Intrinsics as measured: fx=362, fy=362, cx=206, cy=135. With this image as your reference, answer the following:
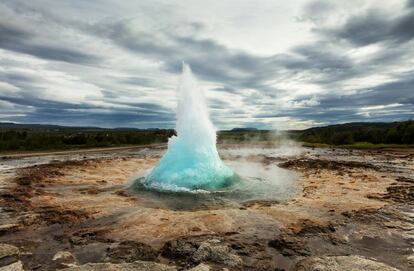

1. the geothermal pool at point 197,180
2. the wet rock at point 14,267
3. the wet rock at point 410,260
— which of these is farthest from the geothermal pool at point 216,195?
the wet rock at point 410,260

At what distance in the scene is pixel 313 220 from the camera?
1016 cm

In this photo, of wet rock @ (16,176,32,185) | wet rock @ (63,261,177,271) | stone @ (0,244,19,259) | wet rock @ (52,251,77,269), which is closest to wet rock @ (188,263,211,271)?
wet rock @ (63,261,177,271)

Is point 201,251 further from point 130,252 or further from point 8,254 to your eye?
point 8,254

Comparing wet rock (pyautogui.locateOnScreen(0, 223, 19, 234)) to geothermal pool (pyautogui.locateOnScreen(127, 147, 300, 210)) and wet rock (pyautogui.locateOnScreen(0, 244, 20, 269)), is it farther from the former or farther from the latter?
geothermal pool (pyautogui.locateOnScreen(127, 147, 300, 210))

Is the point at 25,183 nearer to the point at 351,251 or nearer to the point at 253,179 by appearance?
the point at 253,179

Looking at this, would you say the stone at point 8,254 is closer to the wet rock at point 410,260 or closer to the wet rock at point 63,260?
the wet rock at point 63,260

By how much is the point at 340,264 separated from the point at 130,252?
4169 mm

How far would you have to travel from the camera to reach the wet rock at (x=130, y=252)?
23.7ft

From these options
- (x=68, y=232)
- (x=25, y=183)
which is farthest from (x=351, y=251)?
(x=25, y=183)

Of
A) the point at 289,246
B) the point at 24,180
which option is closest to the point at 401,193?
the point at 289,246

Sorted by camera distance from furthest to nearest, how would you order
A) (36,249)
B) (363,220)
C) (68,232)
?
1. (363,220)
2. (68,232)
3. (36,249)

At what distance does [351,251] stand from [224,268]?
3.05 m

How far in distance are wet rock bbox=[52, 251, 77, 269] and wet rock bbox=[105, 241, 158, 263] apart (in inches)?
26.1

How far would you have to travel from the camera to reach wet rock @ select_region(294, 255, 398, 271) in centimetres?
664
